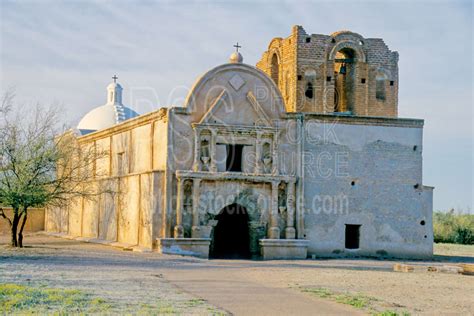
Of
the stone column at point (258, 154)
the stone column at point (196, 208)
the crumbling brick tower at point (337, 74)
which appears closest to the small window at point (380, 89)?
the crumbling brick tower at point (337, 74)

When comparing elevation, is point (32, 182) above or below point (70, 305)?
above

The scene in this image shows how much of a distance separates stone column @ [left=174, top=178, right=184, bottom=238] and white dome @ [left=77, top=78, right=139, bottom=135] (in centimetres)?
1201

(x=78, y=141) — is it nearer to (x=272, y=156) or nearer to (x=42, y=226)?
(x=42, y=226)

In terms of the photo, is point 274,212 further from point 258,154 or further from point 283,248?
point 258,154

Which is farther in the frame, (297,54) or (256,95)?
(297,54)

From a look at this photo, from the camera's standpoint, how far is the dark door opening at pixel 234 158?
2586cm

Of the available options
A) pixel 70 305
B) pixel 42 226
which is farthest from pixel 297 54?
pixel 70 305

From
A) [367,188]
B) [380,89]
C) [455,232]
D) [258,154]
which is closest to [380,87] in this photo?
[380,89]

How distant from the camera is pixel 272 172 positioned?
25.9 m

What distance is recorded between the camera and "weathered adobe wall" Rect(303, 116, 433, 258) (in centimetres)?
2659

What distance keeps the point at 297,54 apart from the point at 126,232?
10046 millimetres

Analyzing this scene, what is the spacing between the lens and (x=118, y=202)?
27812 mm

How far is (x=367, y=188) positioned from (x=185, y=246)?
7660 mm

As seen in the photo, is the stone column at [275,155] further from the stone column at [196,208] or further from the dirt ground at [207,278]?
the dirt ground at [207,278]
